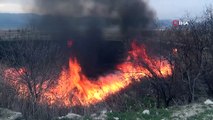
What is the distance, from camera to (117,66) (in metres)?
19.6

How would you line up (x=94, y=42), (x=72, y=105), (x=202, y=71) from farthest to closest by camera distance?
1. (x=94, y=42)
2. (x=72, y=105)
3. (x=202, y=71)

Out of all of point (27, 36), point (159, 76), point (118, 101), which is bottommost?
point (118, 101)

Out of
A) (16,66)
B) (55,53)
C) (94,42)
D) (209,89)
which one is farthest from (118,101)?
(94,42)

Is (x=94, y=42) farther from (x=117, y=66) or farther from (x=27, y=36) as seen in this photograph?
(x=27, y=36)

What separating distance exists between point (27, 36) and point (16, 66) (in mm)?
2866

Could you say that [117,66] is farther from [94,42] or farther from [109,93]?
[109,93]

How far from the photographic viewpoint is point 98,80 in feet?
62.9

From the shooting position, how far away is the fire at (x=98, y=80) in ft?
43.7

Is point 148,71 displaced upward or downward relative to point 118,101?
upward

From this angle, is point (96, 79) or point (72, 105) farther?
point (96, 79)

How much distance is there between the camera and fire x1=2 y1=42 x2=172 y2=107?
13.3 metres

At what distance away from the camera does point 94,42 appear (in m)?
21.5

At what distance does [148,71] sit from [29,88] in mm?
4318

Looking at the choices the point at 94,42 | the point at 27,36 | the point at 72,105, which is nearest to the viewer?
the point at 72,105
